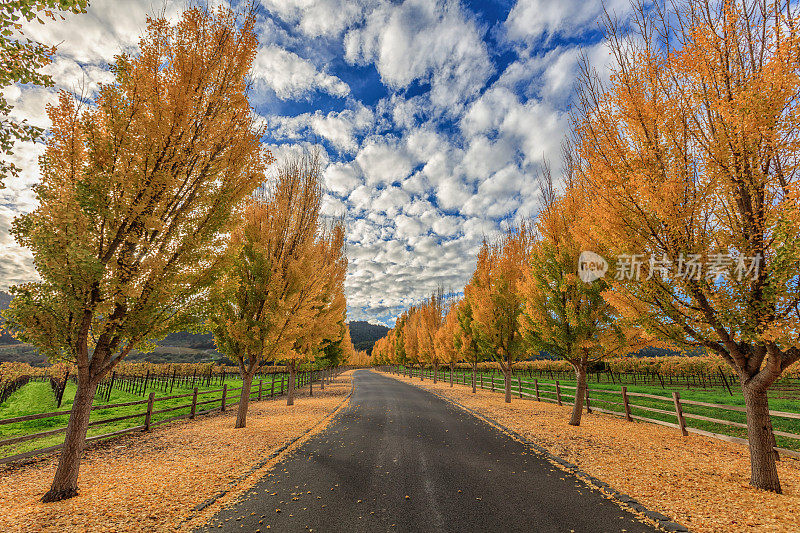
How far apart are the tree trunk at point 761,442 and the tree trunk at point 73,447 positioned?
12199 millimetres

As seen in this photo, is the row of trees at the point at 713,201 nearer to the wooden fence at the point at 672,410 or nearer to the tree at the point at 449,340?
the wooden fence at the point at 672,410

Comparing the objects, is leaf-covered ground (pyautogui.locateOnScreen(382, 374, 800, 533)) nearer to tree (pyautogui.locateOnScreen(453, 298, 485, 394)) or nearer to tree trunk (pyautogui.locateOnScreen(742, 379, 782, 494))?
tree trunk (pyautogui.locateOnScreen(742, 379, 782, 494))

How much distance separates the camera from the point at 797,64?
5086 millimetres

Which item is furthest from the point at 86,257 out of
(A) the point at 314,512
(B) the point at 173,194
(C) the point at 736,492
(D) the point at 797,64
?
(D) the point at 797,64

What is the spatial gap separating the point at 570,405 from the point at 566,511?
14.0 meters

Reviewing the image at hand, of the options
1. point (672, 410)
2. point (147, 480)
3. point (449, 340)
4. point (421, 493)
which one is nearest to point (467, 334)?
point (449, 340)

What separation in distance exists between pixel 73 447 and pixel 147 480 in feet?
4.83

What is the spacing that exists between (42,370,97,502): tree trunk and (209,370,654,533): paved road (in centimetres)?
307

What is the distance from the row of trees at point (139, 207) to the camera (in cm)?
535

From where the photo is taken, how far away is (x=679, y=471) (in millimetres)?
6488

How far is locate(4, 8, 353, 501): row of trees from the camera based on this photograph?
5352mm

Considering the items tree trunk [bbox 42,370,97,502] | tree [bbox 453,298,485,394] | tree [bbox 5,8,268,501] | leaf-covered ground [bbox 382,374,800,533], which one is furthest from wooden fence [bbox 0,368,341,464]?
tree [bbox 453,298,485,394]

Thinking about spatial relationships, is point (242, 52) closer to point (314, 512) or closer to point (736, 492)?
point (314, 512)

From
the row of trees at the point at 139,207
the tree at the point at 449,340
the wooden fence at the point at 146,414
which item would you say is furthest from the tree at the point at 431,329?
the row of trees at the point at 139,207
